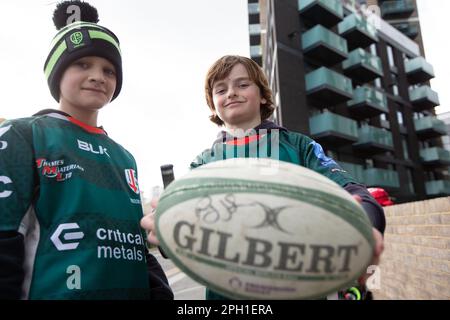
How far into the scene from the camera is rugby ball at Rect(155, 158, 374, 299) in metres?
1.17

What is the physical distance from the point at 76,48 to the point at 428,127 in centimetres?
3049

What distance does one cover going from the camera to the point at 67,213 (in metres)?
1.60

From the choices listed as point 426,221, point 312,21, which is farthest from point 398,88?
point 426,221

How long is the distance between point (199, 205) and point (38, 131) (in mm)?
1056

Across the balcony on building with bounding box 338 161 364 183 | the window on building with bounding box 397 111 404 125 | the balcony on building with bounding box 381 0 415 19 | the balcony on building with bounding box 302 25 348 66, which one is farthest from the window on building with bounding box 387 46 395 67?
the balcony on building with bounding box 338 161 364 183

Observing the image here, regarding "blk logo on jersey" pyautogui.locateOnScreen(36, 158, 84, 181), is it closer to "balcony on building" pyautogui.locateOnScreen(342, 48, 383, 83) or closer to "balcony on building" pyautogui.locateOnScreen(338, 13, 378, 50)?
"balcony on building" pyautogui.locateOnScreen(342, 48, 383, 83)

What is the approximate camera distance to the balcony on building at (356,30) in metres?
21.4

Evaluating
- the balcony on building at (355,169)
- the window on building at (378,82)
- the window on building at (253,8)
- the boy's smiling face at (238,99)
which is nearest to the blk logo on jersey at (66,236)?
the boy's smiling face at (238,99)

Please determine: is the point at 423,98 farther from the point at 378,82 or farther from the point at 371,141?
the point at 371,141

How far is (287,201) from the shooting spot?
4.09ft

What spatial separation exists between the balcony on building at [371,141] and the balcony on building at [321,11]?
7149mm

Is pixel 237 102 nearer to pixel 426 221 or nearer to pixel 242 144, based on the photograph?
pixel 242 144

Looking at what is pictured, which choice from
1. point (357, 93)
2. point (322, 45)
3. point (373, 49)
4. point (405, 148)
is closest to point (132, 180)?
point (322, 45)

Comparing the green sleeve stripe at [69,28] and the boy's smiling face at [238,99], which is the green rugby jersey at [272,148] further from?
the green sleeve stripe at [69,28]
